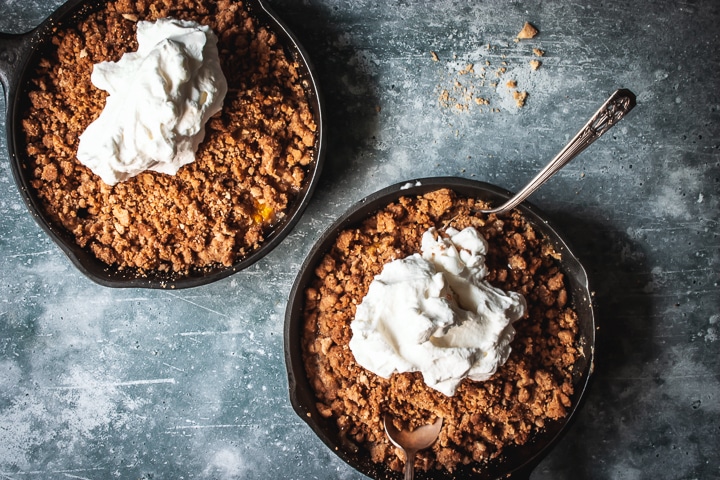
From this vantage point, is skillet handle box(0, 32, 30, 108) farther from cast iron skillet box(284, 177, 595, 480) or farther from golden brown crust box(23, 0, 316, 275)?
cast iron skillet box(284, 177, 595, 480)

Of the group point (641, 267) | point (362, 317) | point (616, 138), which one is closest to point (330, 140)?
point (362, 317)

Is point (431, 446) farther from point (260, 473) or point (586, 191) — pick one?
point (586, 191)

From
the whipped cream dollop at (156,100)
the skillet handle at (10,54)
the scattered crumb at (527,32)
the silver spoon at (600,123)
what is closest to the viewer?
the silver spoon at (600,123)

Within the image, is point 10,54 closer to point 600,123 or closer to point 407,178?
point 407,178

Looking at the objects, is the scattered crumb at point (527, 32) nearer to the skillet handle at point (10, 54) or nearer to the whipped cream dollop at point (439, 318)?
the whipped cream dollop at point (439, 318)

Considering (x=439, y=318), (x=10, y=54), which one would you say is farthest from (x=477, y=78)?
(x=10, y=54)

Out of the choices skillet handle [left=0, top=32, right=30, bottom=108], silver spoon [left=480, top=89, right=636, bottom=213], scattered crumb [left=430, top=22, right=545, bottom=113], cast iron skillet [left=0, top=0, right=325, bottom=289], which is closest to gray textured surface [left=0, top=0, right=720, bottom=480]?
scattered crumb [left=430, top=22, right=545, bottom=113]

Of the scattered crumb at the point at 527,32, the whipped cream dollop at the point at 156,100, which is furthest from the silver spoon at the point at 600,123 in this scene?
the whipped cream dollop at the point at 156,100
